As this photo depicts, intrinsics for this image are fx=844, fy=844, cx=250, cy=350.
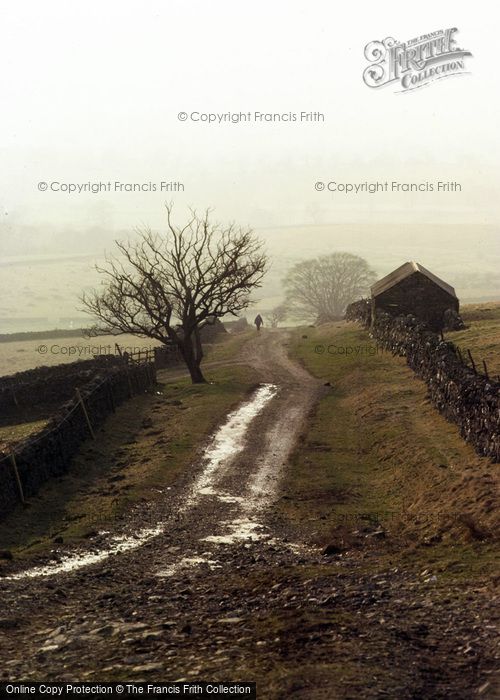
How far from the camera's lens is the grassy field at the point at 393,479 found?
19.2 meters

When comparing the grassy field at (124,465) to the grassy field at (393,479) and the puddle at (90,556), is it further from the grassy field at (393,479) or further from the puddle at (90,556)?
the grassy field at (393,479)

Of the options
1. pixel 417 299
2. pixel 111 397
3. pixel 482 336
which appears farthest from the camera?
pixel 417 299

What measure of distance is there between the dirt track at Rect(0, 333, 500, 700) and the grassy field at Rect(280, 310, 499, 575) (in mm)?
1414

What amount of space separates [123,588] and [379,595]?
542 centimetres

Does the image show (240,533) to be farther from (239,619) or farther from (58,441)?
(58,441)

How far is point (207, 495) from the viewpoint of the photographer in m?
26.2

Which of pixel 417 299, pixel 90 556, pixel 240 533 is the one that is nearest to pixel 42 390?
pixel 417 299

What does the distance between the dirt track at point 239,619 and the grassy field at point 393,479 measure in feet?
4.64

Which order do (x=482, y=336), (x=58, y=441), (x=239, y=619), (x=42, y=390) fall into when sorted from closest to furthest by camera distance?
(x=239, y=619) → (x=58, y=441) → (x=42, y=390) → (x=482, y=336)

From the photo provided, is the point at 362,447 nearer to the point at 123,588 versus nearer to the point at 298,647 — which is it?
the point at 123,588

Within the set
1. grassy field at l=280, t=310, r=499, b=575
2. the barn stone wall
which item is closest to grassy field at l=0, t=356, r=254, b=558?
grassy field at l=280, t=310, r=499, b=575

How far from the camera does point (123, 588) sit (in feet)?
57.5

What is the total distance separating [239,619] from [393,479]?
1281 centimetres

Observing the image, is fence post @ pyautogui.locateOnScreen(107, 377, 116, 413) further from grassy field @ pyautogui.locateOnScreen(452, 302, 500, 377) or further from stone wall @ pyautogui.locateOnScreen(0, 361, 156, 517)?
grassy field @ pyautogui.locateOnScreen(452, 302, 500, 377)
